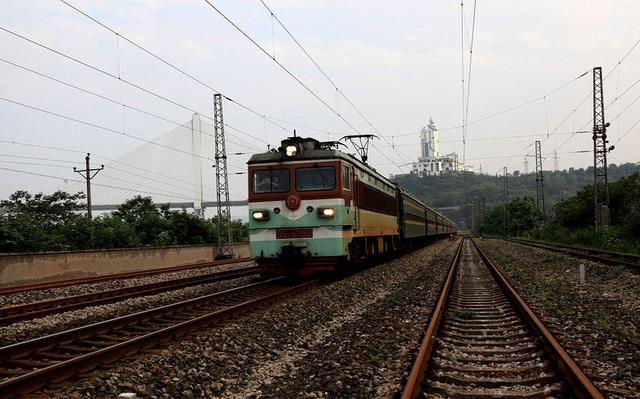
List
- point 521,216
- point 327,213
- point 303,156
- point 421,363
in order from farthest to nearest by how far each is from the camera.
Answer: point 521,216 → point 303,156 → point 327,213 → point 421,363

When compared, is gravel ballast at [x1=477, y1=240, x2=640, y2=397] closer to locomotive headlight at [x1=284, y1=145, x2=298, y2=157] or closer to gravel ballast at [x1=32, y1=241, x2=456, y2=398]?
gravel ballast at [x1=32, y1=241, x2=456, y2=398]

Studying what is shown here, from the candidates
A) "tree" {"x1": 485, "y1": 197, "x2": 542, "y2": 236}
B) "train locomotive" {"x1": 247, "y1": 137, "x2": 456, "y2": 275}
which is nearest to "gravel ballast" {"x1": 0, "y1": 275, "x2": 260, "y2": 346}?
"train locomotive" {"x1": 247, "y1": 137, "x2": 456, "y2": 275}

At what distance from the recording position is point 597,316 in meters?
8.75

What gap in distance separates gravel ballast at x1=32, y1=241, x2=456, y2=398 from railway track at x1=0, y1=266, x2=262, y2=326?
3.93m

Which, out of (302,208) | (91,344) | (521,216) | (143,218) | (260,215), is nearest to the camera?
(91,344)

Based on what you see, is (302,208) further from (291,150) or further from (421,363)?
(421,363)

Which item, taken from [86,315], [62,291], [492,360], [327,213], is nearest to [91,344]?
[86,315]

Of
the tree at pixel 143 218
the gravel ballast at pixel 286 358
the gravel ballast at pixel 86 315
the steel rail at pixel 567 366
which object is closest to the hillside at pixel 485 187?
the tree at pixel 143 218

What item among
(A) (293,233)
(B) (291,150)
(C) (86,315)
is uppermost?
(B) (291,150)

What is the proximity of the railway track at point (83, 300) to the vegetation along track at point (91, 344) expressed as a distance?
2510mm

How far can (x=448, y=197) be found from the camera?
128875 mm

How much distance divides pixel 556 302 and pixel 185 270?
15740 mm

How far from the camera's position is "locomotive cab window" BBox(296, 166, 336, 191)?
14.3m

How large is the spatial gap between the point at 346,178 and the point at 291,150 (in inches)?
62.8
